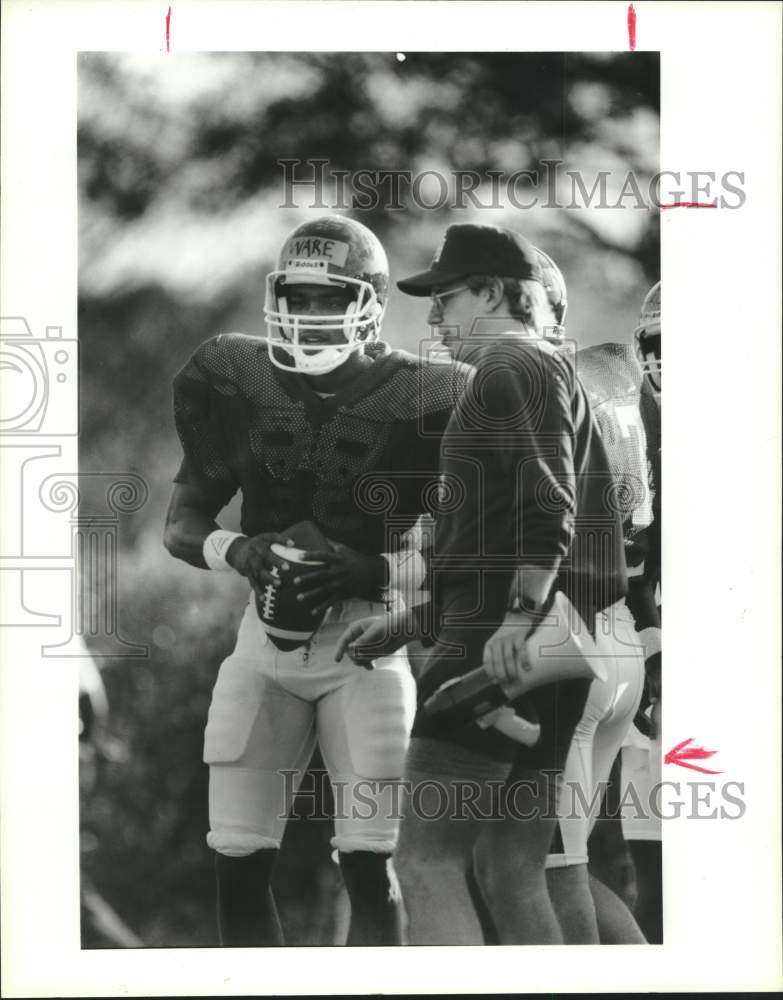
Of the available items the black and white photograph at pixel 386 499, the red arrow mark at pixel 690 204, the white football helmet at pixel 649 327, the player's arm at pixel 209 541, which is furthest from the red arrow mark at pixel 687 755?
the red arrow mark at pixel 690 204

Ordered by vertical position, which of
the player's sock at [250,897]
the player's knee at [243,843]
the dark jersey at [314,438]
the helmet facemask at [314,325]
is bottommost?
the player's sock at [250,897]

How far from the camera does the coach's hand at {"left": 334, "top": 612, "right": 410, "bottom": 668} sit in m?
2.97

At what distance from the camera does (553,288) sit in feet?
9.89

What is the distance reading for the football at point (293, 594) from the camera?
2.96m

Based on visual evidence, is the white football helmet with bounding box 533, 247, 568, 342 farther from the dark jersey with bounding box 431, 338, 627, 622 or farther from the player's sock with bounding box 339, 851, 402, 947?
the player's sock with bounding box 339, 851, 402, 947

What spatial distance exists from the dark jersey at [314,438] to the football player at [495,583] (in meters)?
0.09

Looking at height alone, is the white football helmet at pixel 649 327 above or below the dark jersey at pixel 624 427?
above

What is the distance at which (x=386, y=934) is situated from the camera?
9.84ft

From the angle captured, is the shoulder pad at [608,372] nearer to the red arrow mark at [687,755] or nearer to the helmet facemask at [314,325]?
the helmet facemask at [314,325]

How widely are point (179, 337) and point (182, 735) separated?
0.96m

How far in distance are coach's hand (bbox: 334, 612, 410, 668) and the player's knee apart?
0.48 metres

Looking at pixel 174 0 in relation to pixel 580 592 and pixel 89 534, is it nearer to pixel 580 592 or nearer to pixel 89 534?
pixel 89 534

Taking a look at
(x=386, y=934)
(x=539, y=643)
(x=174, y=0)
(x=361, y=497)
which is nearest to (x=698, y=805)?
(x=539, y=643)

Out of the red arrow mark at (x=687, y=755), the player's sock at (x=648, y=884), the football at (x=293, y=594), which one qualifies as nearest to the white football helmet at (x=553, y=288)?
the football at (x=293, y=594)
